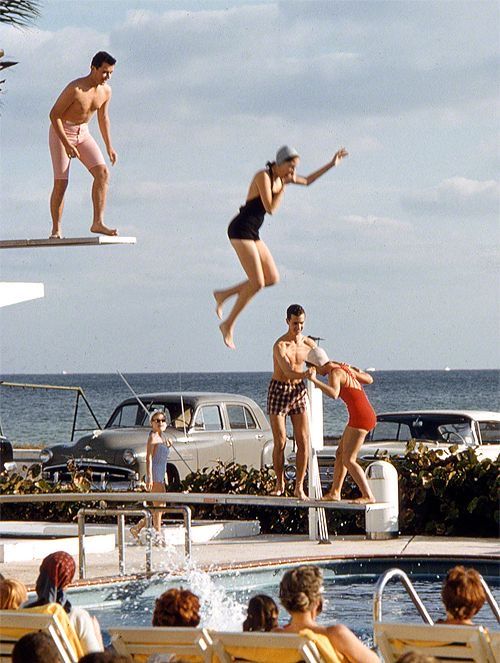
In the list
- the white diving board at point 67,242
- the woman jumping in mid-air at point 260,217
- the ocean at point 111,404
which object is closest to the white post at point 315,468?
the white diving board at point 67,242

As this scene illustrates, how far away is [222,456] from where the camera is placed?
2038cm

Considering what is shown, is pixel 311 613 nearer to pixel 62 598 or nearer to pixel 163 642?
pixel 163 642

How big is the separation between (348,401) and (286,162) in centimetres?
525

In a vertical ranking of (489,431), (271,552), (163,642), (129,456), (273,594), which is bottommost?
(273,594)

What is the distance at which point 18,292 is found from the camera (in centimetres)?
1166

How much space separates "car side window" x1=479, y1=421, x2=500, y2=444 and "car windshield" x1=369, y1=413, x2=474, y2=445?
74cm

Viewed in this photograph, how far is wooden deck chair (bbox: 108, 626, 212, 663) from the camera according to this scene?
19.9ft

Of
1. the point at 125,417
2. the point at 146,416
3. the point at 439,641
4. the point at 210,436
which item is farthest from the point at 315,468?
the point at 439,641

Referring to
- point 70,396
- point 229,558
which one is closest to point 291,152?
point 229,558

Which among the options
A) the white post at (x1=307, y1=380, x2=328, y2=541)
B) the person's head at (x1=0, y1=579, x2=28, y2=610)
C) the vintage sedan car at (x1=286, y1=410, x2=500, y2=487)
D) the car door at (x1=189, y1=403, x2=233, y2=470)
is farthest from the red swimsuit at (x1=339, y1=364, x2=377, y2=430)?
the car door at (x1=189, y1=403, x2=233, y2=470)

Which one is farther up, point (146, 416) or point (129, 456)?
point (146, 416)

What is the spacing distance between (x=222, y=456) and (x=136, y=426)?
4.64ft

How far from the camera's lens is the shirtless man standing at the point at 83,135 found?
29.5 ft

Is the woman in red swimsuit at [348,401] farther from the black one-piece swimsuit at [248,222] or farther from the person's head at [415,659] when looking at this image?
the person's head at [415,659]
